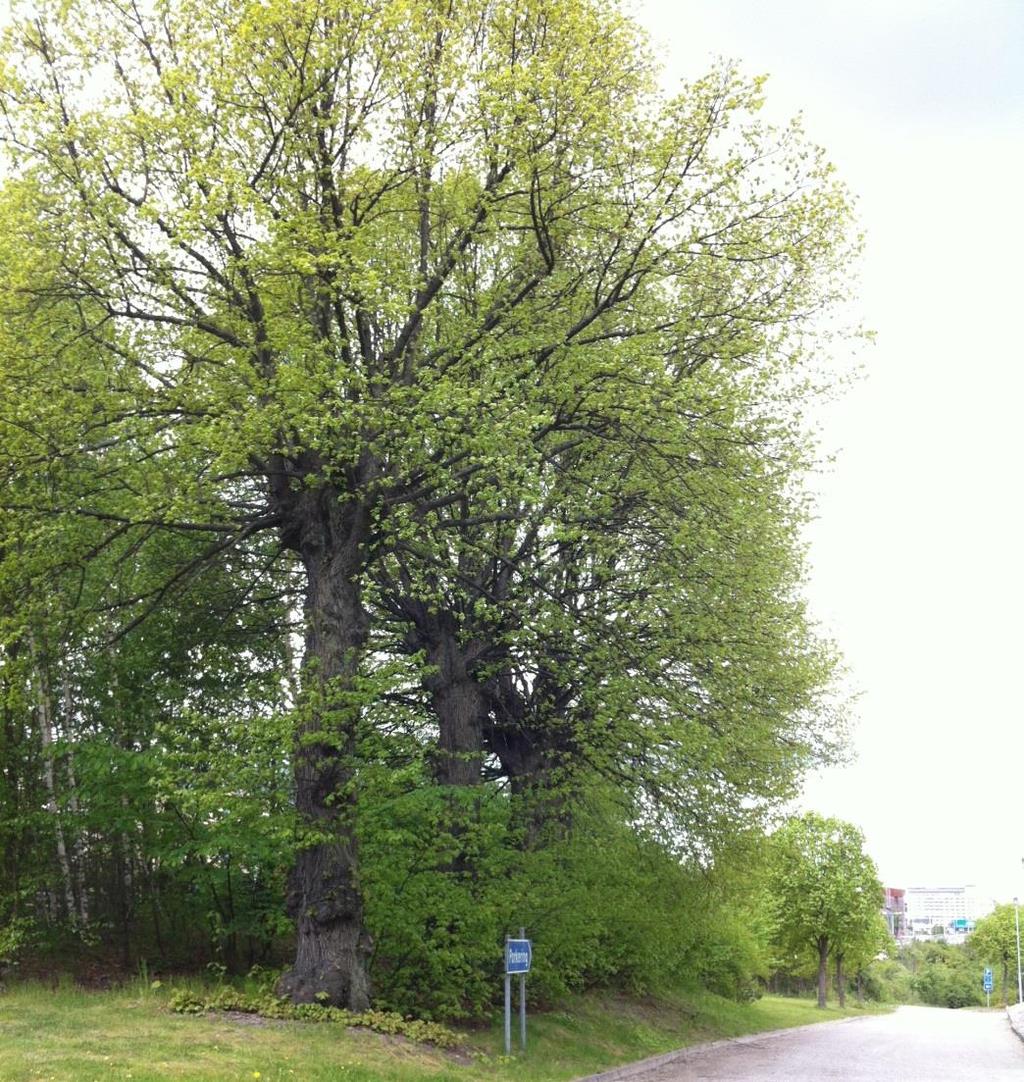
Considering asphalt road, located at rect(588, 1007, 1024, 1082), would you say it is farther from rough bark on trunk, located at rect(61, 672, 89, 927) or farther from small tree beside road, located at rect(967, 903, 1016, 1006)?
small tree beside road, located at rect(967, 903, 1016, 1006)

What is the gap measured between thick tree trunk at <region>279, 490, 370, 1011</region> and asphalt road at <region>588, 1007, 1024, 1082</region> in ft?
18.7

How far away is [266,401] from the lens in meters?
16.2

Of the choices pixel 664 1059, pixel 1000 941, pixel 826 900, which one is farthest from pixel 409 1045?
pixel 1000 941

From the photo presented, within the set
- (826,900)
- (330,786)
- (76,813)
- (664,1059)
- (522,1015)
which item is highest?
(330,786)

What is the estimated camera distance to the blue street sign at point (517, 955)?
16016 mm

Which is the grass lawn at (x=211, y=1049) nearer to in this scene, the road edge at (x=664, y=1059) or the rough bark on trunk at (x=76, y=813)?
the road edge at (x=664, y=1059)

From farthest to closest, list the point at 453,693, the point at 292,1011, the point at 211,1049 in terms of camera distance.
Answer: the point at 453,693 → the point at 292,1011 → the point at 211,1049

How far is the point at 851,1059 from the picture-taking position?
23.0m

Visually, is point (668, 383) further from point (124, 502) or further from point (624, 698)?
point (124, 502)

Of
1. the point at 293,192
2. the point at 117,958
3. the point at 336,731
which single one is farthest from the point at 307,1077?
the point at 293,192

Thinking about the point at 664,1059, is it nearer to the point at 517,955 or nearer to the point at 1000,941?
the point at 517,955

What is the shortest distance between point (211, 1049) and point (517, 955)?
5.39 meters

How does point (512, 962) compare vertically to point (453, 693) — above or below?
below

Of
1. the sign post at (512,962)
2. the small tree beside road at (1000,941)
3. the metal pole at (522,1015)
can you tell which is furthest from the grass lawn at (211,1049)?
the small tree beside road at (1000,941)
